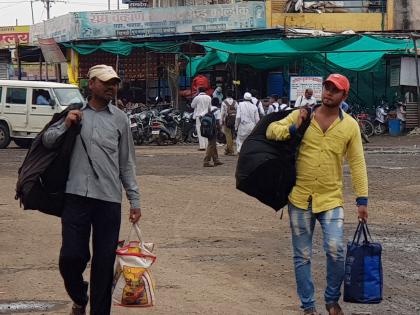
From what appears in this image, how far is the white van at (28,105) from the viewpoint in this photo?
26750mm

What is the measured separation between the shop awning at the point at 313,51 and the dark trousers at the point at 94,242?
2233 centimetres

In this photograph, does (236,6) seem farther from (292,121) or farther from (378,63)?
(292,121)

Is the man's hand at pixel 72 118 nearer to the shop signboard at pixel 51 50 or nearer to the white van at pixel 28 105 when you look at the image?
the white van at pixel 28 105

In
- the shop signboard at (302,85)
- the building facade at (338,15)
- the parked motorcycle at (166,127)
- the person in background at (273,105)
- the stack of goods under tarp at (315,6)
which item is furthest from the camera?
the stack of goods under tarp at (315,6)

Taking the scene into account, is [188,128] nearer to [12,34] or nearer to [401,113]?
[401,113]

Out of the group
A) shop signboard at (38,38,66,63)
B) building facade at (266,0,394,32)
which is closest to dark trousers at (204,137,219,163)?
building facade at (266,0,394,32)

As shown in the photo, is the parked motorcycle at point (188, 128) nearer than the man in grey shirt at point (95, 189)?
No

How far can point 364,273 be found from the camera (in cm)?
659

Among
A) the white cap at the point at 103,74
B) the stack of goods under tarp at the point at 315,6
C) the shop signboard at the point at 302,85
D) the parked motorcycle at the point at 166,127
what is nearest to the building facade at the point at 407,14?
the stack of goods under tarp at the point at 315,6

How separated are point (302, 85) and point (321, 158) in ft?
72.6

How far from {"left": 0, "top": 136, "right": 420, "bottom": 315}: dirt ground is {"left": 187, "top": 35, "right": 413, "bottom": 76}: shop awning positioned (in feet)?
35.1

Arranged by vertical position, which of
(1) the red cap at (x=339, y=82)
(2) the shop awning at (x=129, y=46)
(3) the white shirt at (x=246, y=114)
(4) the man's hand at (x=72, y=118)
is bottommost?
(3) the white shirt at (x=246, y=114)

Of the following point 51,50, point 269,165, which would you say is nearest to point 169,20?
point 51,50

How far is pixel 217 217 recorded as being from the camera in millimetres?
12758
